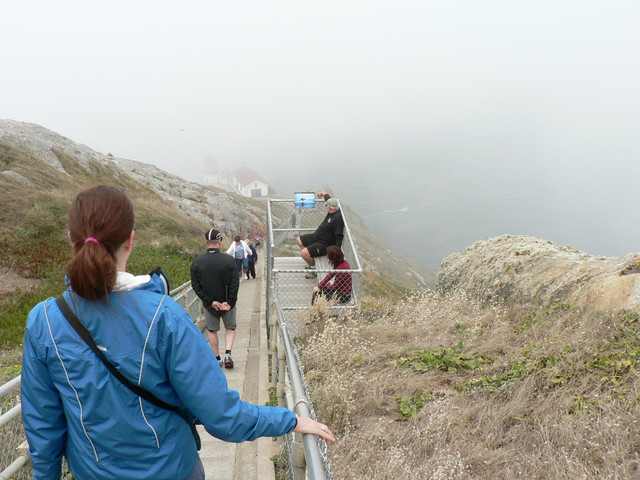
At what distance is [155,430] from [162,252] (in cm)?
1820

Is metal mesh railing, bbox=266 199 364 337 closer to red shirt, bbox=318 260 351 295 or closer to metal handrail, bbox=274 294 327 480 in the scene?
red shirt, bbox=318 260 351 295

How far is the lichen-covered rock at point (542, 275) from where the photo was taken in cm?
525

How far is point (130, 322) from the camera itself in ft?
5.14

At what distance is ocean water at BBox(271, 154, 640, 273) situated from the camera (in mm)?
103312

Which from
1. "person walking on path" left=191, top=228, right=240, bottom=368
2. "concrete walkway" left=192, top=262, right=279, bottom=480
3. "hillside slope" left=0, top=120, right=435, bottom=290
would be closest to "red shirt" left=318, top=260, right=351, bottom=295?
"concrete walkway" left=192, top=262, right=279, bottom=480

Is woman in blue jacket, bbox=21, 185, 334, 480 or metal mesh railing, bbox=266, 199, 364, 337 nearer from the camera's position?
woman in blue jacket, bbox=21, 185, 334, 480

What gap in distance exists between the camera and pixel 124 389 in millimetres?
1589

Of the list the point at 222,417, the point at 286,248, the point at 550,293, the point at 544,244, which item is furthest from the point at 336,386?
the point at 286,248

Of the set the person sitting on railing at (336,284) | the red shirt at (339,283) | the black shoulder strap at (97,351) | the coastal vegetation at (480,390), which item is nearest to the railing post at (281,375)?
Answer: the coastal vegetation at (480,390)

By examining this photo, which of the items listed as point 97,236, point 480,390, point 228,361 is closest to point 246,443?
point 228,361

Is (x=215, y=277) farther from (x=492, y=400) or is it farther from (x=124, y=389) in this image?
(x=124, y=389)

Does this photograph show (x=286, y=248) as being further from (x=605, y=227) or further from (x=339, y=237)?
(x=605, y=227)

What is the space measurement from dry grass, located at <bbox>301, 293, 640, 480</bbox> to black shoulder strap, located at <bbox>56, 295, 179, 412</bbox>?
1.97 meters

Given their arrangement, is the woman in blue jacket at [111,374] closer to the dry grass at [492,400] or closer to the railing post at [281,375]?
the dry grass at [492,400]
